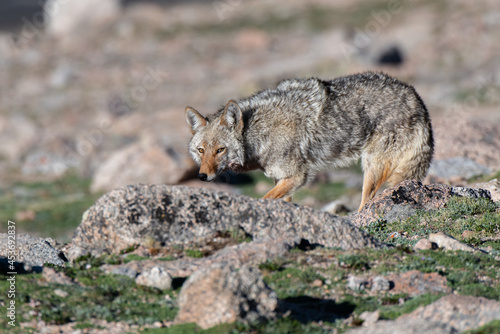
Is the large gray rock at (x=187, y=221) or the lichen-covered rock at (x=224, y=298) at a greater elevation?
the large gray rock at (x=187, y=221)

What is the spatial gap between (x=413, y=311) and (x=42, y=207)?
25.1 metres

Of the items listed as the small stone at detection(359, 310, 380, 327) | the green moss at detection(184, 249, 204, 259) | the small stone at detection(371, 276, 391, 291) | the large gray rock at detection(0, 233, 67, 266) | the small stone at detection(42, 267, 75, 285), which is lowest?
the small stone at detection(359, 310, 380, 327)

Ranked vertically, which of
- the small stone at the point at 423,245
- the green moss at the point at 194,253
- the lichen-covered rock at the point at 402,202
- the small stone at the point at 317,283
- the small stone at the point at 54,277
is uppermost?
the small stone at the point at 54,277

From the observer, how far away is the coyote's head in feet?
47.2

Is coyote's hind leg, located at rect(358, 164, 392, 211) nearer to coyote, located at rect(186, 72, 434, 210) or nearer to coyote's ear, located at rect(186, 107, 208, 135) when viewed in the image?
coyote, located at rect(186, 72, 434, 210)

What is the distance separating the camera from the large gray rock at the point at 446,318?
8.80m

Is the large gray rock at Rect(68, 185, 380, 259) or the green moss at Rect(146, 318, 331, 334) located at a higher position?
the large gray rock at Rect(68, 185, 380, 259)

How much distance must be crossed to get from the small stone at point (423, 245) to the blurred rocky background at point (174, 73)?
12.0 m

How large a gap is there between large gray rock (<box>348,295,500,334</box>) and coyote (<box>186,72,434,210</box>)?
5.92 meters

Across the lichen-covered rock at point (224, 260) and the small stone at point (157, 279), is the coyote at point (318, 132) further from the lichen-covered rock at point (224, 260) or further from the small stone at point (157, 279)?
the small stone at point (157, 279)

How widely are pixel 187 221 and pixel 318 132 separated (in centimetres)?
405

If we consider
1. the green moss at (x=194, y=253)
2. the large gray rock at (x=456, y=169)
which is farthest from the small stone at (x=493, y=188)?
the green moss at (x=194, y=253)

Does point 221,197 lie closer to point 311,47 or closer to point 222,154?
point 222,154

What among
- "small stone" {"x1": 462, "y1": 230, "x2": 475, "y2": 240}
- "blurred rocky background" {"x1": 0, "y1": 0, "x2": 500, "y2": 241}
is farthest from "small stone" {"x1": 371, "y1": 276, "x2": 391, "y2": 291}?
"blurred rocky background" {"x1": 0, "y1": 0, "x2": 500, "y2": 241}
